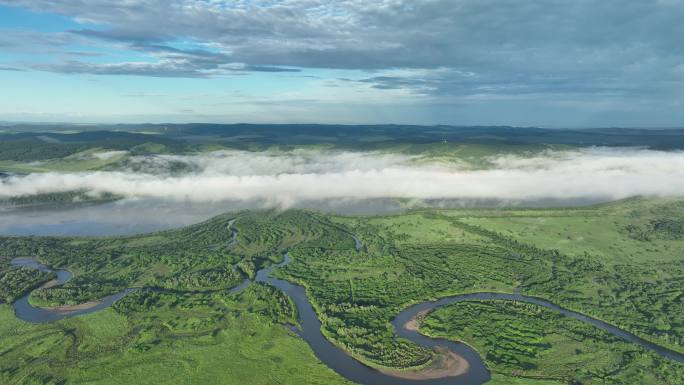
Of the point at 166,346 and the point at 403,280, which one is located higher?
the point at 403,280

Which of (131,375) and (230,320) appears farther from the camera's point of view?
(230,320)

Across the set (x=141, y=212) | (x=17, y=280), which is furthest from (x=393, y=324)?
(x=141, y=212)

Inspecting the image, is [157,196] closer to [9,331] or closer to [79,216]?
[79,216]

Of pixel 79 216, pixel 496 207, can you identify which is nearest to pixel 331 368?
pixel 496 207

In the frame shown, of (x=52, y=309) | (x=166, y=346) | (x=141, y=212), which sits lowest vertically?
(x=166, y=346)

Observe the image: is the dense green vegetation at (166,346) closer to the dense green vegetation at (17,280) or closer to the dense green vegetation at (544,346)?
the dense green vegetation at (17,280)

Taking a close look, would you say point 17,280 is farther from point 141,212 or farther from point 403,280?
point 403,280

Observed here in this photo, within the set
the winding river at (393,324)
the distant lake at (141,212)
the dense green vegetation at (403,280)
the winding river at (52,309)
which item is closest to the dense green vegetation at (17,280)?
the winding river at (52,309)
